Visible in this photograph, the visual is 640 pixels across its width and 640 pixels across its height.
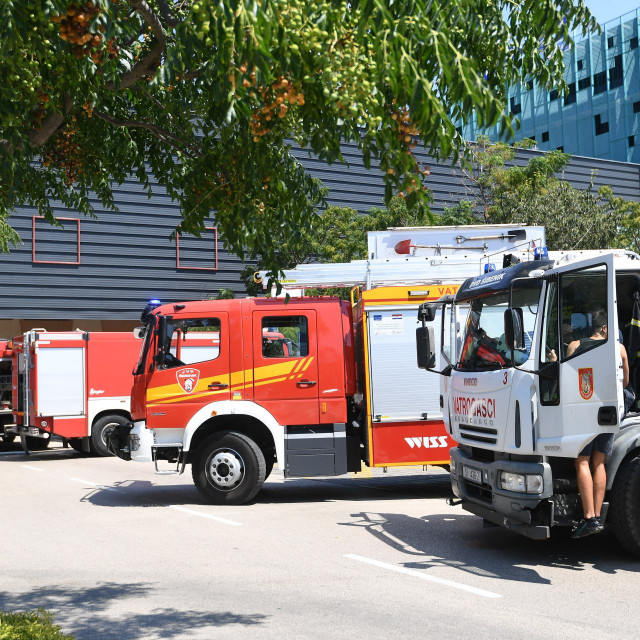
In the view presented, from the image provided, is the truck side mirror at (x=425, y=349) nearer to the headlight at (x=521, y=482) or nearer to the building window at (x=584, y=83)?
the headlight at (x=521, y=482)

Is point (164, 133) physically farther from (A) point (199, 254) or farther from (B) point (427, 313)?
(A) point (199, 254)

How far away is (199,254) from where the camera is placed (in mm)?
31750

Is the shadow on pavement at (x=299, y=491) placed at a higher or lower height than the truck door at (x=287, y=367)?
lower

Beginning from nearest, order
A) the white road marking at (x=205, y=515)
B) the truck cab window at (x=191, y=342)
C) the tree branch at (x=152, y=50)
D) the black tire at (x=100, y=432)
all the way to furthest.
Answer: the tree branch at (x=152, y=50)
the white road marking at (x=205, y=515)
the truck cab window at (x=191, y=342)
the black tire at (x=100, y=432)

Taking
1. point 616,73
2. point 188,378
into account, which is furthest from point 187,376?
point 616,73

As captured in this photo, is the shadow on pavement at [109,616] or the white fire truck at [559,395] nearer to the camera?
the shadow on pavement at [109,616]

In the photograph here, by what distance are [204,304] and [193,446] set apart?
191 cm

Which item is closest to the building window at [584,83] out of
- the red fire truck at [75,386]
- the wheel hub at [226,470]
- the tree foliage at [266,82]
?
the red fire truck at [75,386]

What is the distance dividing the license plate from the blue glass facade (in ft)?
137

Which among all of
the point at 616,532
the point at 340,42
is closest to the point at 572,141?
the point at 616,532

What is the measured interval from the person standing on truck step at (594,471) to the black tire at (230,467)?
5.07 metres

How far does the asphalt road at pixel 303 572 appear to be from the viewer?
6109mm

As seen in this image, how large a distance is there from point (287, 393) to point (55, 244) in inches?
785

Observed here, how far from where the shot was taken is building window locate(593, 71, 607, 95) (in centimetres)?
5231
